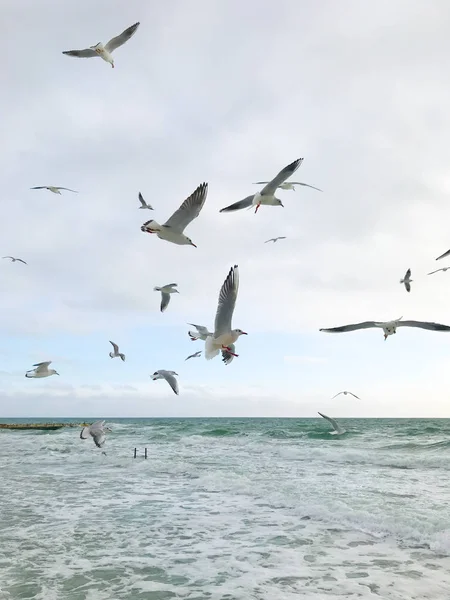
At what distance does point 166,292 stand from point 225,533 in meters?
4.90

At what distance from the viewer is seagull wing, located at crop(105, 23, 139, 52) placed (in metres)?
9.31

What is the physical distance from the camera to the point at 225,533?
915cm

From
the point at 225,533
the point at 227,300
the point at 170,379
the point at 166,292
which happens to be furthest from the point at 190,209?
the point at 225,533

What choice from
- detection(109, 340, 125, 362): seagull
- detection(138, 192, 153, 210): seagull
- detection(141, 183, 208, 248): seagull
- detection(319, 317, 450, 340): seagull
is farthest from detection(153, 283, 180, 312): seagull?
detection(319, 317, 450, 340): seagull

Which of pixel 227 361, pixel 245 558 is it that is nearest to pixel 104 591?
pixel 245 558

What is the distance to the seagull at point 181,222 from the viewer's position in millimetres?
6821

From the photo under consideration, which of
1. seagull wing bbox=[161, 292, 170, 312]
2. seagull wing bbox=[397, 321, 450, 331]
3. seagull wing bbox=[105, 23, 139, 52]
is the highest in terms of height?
seagull wing bbox=[105, 23, 139, 52]

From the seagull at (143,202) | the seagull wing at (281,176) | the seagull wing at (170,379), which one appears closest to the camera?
the seagull wing at (281,176)

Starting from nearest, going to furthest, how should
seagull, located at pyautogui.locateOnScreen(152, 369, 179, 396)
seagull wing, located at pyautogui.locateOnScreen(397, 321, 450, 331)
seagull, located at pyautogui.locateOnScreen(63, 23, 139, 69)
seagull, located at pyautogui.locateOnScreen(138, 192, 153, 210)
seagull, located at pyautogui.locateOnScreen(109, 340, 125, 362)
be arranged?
seagull wing, located at pyautogui.locateOnScreen(397, 321, 450, 331) < seagull, located at pyautogui.locateOnScreen(63, 23, 139, 69) < seagull, located at pyautogui.locateOnScreen(152, 369, 179, 396) < seagull, located at pyautogui.locateOnScreen(138, 192, 153, 210) < seagull, located at pyautogui.locateOnScreen(109, 340, 125, 362)

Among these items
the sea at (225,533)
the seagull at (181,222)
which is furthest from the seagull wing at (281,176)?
the sea at (225,533)

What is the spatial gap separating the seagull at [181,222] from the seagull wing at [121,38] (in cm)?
405

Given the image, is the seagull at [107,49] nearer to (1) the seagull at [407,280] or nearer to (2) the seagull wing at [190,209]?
(2) the seagull wing at [190,209]

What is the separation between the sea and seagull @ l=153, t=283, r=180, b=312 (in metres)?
4.17

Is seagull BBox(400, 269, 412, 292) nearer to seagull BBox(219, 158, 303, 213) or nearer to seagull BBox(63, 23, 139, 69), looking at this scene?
seagull BBox(219, 158, 303, 213)
